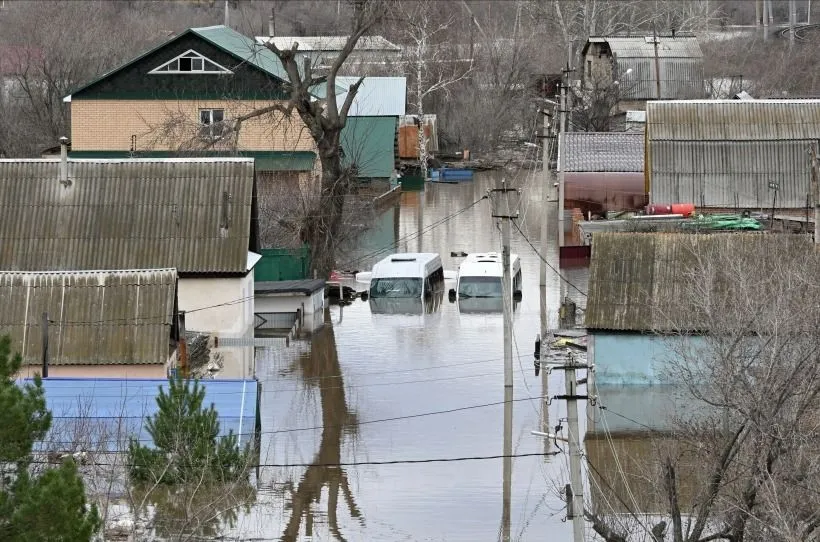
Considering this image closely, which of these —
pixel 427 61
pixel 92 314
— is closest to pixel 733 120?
pixel 92 314

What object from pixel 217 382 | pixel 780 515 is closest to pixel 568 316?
pixel 217 382

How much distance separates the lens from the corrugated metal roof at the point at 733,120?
118ft

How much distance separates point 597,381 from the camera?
23.9 metres

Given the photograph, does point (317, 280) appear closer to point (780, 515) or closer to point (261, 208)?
point (261, 208)

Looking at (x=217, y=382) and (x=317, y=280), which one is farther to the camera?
(x=317, y=280)

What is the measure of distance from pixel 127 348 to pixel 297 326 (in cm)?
829

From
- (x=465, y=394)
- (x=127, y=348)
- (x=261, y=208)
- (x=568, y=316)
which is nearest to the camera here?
(x=127, y=348)

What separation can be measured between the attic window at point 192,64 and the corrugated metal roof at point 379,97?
10040mm

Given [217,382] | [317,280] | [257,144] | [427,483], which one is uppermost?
[257,144]

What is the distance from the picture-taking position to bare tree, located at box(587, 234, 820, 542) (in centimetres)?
1406

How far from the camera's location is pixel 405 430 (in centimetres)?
2317

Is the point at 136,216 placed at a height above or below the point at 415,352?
above

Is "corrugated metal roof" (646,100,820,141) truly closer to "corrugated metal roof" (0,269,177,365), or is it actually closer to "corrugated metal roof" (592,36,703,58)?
"corrugated metal roof" (0,269,177,365)

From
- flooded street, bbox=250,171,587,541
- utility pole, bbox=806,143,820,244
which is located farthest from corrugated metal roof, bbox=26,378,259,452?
utility pole, bbox=806,143,820,244
